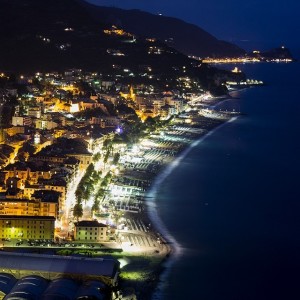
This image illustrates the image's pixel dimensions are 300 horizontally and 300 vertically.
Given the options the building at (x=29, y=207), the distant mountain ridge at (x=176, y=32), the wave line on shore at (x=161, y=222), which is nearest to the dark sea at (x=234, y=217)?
the wave line on shore at (x=161, y=222)

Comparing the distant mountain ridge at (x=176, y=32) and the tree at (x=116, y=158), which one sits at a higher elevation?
the distant mountain ridge at (x=176, y=32)

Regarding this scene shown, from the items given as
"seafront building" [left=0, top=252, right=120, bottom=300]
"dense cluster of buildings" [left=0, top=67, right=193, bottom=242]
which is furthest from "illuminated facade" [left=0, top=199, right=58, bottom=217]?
"seafront building" [left=0, top=252, right=120, bottom=300]

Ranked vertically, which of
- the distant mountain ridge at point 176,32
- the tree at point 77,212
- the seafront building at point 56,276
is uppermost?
the distant mountain ridge at point 176,32

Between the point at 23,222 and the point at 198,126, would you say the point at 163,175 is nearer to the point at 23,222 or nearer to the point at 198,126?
the point at 23,222

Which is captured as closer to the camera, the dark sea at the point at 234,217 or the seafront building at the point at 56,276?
the seafront building at the point at 56,276

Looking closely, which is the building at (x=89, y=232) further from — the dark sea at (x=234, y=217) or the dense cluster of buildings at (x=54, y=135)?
the dark sea at (x=234, y=217)

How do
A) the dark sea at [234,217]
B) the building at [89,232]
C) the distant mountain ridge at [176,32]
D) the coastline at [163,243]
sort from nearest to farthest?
the coastline at [163,243] → the dark sea at [234,217] → the building at [89,232] → the distant mountain ridge at [176,32]

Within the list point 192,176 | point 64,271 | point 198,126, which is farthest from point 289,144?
point 64,271
